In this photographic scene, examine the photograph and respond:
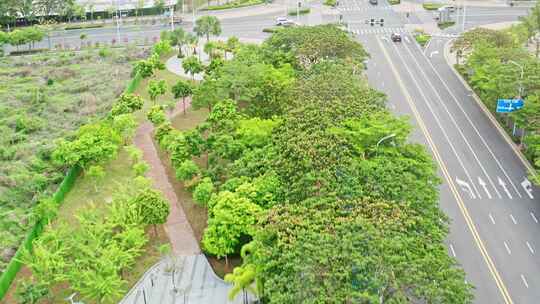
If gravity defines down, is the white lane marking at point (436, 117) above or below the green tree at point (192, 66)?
below

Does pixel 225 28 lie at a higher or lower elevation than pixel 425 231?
higher

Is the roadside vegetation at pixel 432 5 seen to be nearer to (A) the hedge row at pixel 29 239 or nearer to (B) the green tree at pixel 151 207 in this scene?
(A) the hedge row at pixel 29 239

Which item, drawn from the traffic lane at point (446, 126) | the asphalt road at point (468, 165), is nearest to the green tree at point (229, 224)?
the asphalt road at point (468, 165)

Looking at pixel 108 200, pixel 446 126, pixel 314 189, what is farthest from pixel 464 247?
pixel 108 200

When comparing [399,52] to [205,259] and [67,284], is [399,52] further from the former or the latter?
[67,284]

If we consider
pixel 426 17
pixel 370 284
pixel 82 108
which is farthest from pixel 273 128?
pixel 426 17

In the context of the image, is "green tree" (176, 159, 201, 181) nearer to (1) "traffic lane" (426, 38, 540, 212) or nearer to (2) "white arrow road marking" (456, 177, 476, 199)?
(2) "white arrow road marking" (456, 177, 476, 199)

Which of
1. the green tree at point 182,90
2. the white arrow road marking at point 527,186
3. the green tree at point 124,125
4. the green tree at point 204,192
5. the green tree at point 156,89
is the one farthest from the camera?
the green tree at point 156,89
